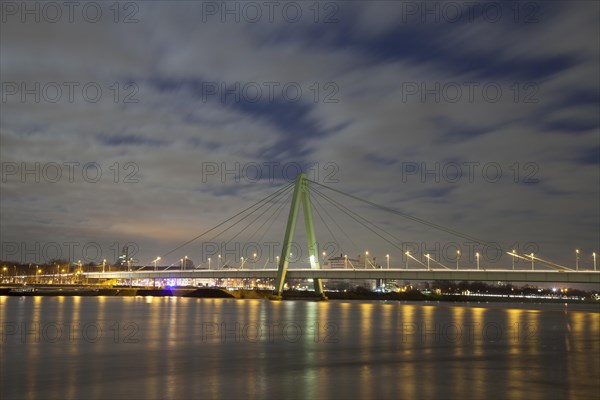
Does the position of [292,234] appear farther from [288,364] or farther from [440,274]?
[288,364]

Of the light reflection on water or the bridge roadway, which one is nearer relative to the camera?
the light reflection on water

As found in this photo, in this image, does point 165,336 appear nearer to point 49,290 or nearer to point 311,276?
point 311,276

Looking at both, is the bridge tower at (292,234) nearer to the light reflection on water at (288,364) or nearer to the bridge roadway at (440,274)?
the bridge roadway at (440,274)

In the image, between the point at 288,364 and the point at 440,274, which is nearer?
the point at 288,364

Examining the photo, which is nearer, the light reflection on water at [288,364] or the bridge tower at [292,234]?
the light reflection on water at [288,364]

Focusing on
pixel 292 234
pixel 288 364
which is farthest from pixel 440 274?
pixel 288 364

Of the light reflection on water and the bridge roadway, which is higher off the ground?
the bridge roadway

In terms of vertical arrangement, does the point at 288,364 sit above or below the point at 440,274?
below

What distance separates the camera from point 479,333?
112ft

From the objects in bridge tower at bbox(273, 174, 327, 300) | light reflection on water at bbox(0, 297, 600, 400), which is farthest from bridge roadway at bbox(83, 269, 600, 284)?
light reflection on water at bbox(0, 297, 600, 400)

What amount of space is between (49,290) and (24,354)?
11992cm

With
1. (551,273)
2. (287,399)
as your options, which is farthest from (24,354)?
(551,273)

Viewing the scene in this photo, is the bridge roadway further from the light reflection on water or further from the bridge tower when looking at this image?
the light reflection on water

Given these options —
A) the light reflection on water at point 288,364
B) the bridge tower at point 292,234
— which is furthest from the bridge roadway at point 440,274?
the light reflection on water at point 288,364
